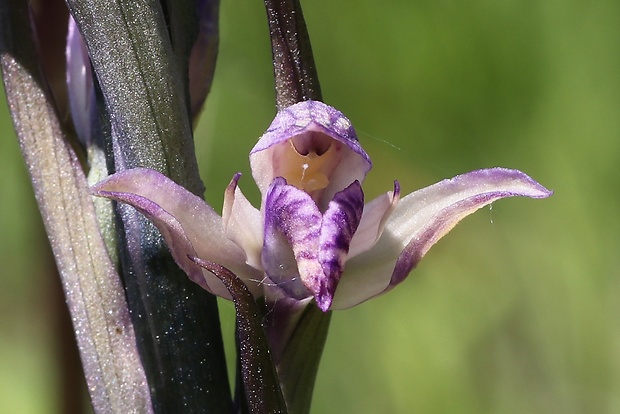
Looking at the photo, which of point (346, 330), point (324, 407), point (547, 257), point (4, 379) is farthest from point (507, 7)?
point (4, 379)

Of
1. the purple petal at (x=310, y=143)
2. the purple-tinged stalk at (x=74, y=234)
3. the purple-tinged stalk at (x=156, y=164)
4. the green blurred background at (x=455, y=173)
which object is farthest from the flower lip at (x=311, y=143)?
the green blurred background at (x=455, y=173)

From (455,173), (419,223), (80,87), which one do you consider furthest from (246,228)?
(455,173)

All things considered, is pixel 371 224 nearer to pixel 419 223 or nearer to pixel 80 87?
pixel 419 223

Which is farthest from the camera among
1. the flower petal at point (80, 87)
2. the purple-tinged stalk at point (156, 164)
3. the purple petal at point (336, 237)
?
the flower petal at point (80, 87)

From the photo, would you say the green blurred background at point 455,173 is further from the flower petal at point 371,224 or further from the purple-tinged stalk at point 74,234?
the flower petal at point 371,224

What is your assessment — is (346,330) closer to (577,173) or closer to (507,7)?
(577,173)

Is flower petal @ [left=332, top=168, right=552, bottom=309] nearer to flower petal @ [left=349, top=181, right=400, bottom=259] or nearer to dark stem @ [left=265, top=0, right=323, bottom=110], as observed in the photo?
flower petal @ [left=349, top=181, right=400, bottom=259]

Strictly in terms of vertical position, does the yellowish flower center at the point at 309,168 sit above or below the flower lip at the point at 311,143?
below
